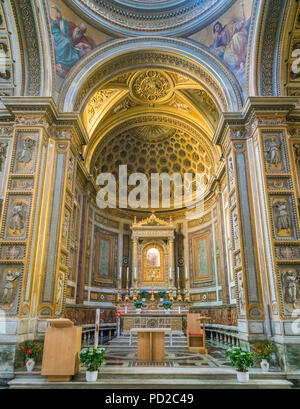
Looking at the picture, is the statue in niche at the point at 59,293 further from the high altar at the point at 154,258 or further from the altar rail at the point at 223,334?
the high altar at the point at 154,258

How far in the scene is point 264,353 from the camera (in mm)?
7359

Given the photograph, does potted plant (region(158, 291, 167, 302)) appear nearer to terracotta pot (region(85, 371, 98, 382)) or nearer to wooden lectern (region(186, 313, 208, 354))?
wooden lectern (region(186, 313, 208, 354))

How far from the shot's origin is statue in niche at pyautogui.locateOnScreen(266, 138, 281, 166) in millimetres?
8865

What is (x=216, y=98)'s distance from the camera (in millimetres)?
11336

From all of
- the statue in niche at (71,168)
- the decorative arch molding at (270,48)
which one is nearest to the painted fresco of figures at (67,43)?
the statue in niche at (71,168)

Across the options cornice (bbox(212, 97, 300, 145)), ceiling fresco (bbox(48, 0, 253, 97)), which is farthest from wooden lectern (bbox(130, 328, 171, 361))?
ceiling fresco (bbox(48, 0, 253, 97))

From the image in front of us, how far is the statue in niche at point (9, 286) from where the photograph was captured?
7.74 m

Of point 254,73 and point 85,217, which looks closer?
point 254,73

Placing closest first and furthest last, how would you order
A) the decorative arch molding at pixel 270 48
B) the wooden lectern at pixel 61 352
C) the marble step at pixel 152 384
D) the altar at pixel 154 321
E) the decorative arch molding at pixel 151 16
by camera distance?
the marble step at pixel 152 384 → the wooden lectern at pixel 61 352 → the decorative arch molding at pixel 270 48 → the decorative arch molding at pixel 151 16 → the altar at pixel 154 321

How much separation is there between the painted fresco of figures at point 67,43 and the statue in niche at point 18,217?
513cm

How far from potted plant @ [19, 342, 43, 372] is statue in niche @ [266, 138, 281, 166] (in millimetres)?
8146

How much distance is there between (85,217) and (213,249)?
271 inches
